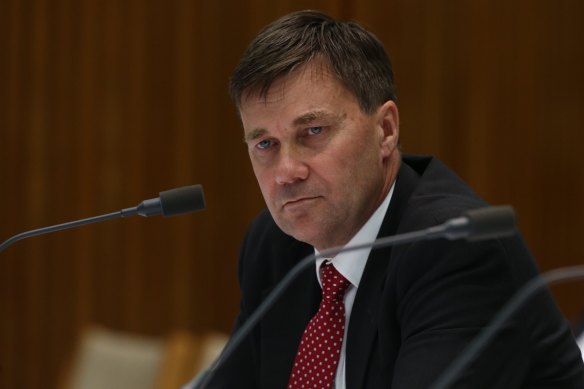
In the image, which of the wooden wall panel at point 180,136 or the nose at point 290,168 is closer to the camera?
the nose at point 290,168

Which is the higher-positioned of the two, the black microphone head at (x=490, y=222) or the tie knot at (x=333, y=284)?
the black microphone head at (x=490, y=222)

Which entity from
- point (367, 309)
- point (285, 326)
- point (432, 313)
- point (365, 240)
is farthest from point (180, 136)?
point (432, 313)

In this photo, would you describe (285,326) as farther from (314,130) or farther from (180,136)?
(180,136)

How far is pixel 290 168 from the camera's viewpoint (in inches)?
89.8

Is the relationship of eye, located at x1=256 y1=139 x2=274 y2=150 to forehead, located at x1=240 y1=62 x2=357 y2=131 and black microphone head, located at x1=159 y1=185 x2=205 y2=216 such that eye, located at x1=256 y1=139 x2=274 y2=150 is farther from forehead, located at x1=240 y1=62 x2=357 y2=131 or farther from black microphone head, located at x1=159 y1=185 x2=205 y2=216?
black microphone head, located at x1=159 y1=185 x2=205 y2=216

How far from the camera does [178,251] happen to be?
5.00 m

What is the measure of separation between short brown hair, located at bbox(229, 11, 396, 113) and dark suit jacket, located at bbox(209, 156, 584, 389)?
227 millimetres

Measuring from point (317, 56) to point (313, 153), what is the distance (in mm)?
215

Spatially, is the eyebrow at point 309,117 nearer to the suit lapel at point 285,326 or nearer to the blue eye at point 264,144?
the blue eye at point 264,144

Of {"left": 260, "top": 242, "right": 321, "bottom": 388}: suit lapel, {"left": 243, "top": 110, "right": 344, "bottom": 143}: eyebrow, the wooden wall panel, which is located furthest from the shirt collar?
the wooden wall panel

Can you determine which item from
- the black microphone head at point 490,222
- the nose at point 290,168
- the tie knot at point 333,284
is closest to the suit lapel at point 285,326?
the tie knot at point 333,284

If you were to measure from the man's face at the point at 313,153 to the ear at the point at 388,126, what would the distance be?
0.17 feet

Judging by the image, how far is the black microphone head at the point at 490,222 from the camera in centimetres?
167

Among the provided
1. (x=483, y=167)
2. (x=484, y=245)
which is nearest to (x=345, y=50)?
(x=484, y=245)
